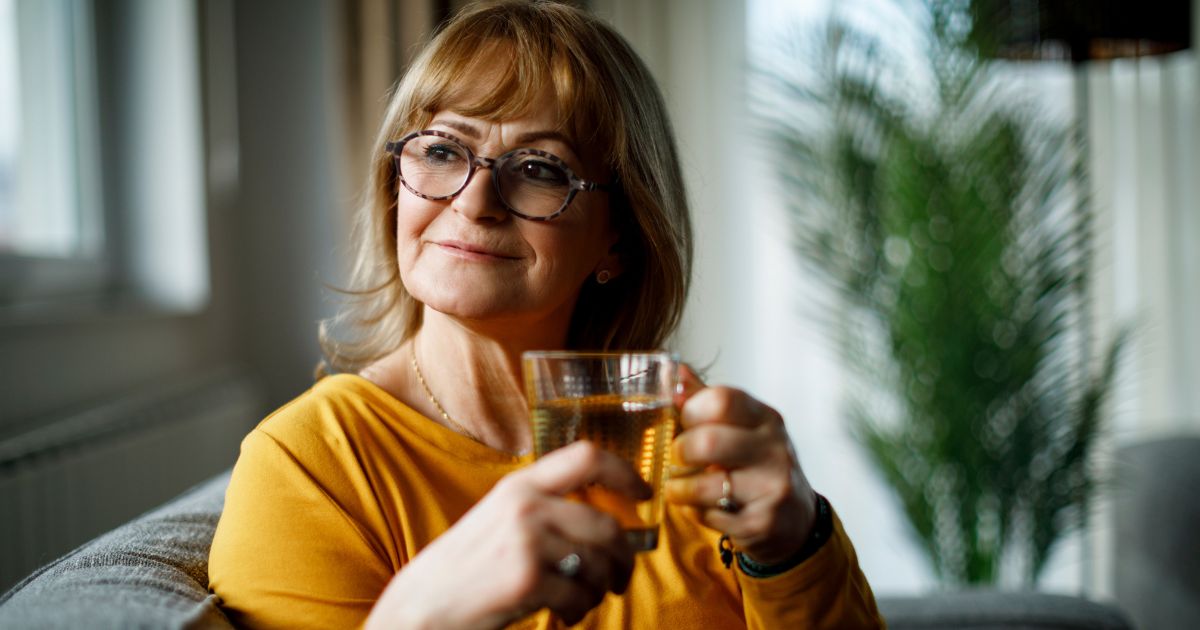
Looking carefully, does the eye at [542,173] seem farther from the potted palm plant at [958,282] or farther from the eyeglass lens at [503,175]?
the potted palm plant at [958,282]

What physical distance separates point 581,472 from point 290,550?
384mm

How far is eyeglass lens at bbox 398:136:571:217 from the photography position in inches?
47.6

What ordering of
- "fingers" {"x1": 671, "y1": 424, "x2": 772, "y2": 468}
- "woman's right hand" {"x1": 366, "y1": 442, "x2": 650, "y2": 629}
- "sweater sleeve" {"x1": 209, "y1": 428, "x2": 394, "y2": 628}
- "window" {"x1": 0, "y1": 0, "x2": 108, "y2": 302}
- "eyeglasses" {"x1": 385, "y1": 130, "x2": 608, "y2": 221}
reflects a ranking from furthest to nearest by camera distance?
"window" {"x1": 0, "y1": 0, "x2": 108, "y2": 302} → "eyeglasses" {"x1": 385, "y1": 130, "x2": 608, "y2": 221} → "sweater sleeve" {"x1": 209, "y1": 428, "x2": 394, "y2": 628} → "fingers" {"x1": 671, "y1": 424, "x2": 772, "y2": 468} → "woman's right hand" {"x1": 366, "y1": 442, "x2": 650, "y2": 629}

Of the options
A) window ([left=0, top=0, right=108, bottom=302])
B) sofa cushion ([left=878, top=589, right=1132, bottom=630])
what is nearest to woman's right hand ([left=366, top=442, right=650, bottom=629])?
sofa cushion ([left=878, top=589, right=1132, bottom=630])

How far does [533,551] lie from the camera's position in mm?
732

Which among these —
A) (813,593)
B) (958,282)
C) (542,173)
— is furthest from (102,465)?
(958,282)

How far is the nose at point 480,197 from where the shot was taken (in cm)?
119

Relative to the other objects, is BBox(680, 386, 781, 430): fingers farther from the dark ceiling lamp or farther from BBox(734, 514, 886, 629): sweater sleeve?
the dark ceiling lamp

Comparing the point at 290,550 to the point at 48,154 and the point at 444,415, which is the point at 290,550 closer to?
the point at 444,415

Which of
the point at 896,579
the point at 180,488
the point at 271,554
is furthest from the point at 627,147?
the point at 896,579

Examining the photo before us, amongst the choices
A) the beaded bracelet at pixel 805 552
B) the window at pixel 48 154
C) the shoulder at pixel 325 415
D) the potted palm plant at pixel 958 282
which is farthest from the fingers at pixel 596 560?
the potted palm plant at pixel 958 282

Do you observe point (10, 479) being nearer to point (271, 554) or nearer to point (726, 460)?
point (271, 554)

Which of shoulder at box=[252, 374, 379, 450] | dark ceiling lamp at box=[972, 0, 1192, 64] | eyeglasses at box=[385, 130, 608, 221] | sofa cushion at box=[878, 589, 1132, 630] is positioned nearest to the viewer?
shoulder at box=[252, 374, 379, 450]

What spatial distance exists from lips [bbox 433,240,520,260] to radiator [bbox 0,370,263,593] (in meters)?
0.95
